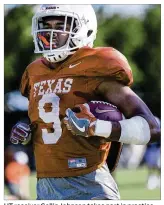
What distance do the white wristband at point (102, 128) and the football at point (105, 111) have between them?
0.12 metres

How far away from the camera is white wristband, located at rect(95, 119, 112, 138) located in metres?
3.24

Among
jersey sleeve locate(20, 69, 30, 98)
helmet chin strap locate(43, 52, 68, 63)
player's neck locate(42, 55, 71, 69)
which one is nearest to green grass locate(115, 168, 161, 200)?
jersey sleeve locate(20, 69, 30, 98)

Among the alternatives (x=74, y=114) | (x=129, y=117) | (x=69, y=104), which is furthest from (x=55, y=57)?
(x=129, y=117)

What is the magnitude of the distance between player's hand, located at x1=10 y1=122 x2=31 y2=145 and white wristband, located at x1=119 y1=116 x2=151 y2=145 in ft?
1.82

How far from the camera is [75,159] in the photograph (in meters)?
3.42

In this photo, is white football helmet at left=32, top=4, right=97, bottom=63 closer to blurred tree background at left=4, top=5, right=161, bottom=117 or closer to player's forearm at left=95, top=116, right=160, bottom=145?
player's forearm at left=95, top=116, right=160, bottom=145

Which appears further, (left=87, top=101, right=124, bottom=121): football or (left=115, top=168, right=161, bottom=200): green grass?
(left=115, top=168, right=161, bottom=200): green grass

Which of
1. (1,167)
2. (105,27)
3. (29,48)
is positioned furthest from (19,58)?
(1,167)

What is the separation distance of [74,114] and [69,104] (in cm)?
17

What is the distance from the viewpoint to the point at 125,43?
11.0 m

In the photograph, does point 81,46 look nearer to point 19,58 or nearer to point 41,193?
point 41,193

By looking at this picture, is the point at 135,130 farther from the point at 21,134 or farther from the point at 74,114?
the point at 21,134

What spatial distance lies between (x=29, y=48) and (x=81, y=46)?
6.62 meters

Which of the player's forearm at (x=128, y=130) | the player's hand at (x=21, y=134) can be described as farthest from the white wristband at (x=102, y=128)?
the player's hand at (x=21, y=134)
